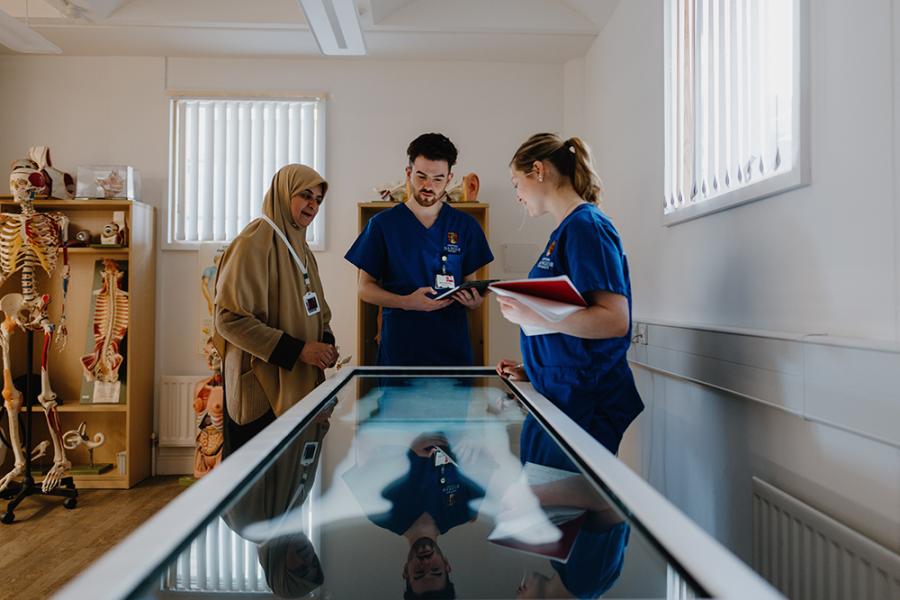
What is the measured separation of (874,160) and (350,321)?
3389 millimetres

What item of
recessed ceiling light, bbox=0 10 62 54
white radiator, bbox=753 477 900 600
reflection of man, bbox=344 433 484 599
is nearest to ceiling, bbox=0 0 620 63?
recessed ceiling light, bbox=0 10 62 54

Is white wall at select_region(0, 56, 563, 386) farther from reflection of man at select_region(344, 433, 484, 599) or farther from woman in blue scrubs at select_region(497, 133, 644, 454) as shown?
reflection of man at select_region(344, 433, 484, 599)

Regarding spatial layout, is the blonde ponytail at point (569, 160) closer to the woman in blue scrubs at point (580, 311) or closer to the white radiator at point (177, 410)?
the woman in blue scrubs at point (580, 311)

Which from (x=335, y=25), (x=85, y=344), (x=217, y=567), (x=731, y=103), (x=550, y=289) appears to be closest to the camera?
(x=217, y=567)

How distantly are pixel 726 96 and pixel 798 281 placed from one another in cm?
77

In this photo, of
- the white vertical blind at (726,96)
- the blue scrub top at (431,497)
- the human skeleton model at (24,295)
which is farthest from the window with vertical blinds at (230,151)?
Result: the blue scrub top at (431,497)

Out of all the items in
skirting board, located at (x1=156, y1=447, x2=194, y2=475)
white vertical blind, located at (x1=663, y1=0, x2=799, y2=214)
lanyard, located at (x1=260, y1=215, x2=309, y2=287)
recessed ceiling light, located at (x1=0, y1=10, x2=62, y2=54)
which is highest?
recessed ceiling light, located at (x1=0, y1=10, x2=62, y2=54)

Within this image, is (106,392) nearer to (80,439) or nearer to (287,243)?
(80,439)

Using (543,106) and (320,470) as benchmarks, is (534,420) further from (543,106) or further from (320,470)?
(543,106)

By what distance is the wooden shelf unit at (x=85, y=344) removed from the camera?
13.3 ft

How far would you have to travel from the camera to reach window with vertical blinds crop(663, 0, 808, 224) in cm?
169

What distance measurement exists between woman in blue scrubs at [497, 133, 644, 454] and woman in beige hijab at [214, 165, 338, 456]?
2.51ft

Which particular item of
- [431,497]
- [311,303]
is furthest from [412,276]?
[431,497]

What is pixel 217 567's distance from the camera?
62 centimetres
